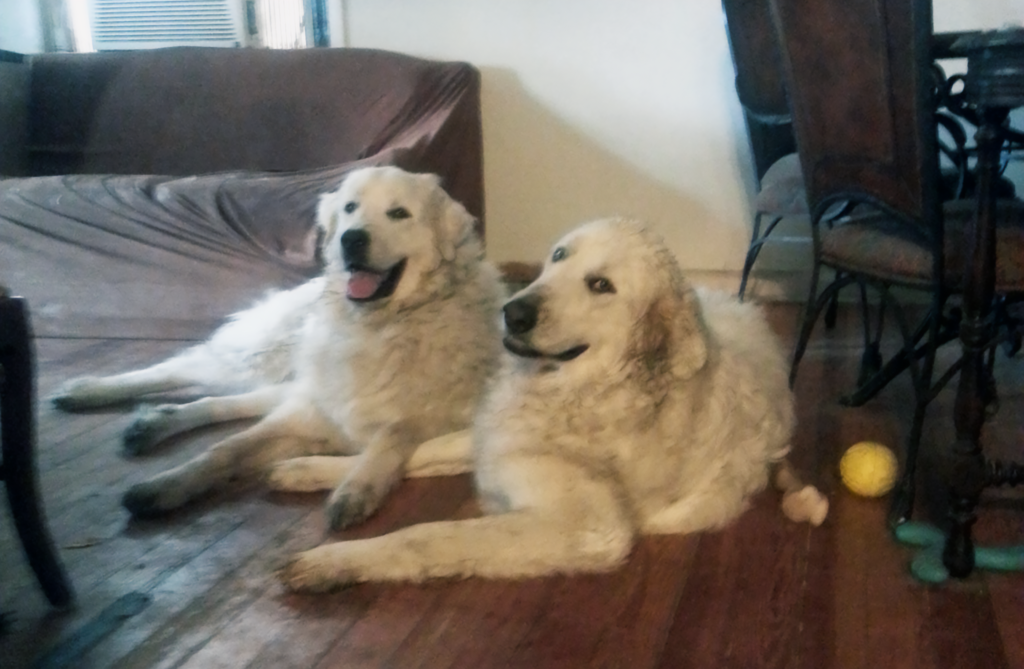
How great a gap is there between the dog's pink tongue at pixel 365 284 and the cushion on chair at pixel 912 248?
1.19 meters

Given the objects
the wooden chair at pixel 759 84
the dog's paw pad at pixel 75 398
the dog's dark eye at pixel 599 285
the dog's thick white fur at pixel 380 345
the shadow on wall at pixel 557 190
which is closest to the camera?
the dog's dark eye at pixel 599 285

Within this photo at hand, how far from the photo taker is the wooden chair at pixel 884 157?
1485 millimetres

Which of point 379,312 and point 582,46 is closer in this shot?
point 379,312

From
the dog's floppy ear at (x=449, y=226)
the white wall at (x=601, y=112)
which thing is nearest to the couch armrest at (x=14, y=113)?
the white wall at (x=601, y=112)

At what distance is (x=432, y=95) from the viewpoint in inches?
151

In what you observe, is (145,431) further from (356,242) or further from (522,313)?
(522,313)

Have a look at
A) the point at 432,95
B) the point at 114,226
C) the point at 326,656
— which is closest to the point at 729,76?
the point at 432,95

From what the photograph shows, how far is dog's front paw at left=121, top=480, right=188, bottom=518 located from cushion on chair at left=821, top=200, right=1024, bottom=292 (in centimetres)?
168

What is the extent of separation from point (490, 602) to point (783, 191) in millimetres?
2129

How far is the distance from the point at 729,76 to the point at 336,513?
308cm

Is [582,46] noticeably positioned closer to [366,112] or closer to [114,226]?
[366,112]

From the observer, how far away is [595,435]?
1.64m

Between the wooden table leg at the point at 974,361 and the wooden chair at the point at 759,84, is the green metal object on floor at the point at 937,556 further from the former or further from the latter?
the wooden chair at the point at 759,84

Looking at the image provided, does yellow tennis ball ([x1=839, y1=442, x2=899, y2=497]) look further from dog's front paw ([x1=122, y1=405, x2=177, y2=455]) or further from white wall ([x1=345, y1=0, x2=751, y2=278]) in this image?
white wall ([x1=345, y1=0, x2=751, y2=278])
